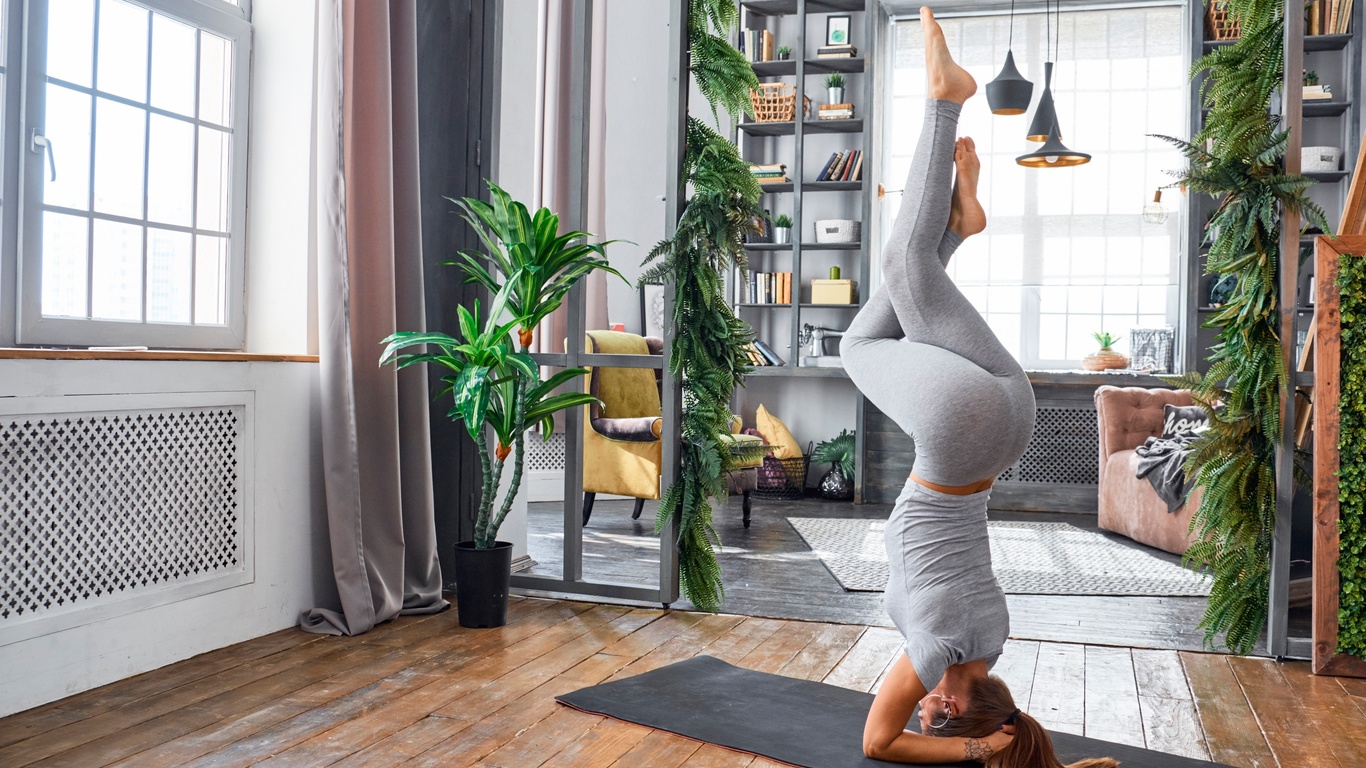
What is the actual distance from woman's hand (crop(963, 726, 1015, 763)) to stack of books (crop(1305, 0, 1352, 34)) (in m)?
5.34

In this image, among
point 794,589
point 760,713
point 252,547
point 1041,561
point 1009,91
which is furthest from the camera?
point 1009,91

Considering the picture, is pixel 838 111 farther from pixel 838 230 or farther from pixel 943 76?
pixel 943 76

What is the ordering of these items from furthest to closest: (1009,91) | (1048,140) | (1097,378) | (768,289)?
(768,289)
(1097,378)
(1048,140)
(1009,91)

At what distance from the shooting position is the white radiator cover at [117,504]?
2316mm

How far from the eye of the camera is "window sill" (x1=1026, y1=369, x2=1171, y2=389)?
230 inches

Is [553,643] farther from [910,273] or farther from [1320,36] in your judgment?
[1320,36]

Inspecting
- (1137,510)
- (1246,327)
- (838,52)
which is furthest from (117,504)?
(838,52)

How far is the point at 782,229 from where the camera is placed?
6602 millimetres

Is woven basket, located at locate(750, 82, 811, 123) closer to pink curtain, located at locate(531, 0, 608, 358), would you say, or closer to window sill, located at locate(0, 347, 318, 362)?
pink curtain, located at locate(531, 0, 608, 358)

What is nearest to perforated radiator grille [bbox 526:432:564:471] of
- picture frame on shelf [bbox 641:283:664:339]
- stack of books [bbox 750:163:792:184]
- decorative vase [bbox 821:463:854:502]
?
picture frame on shelf [bbox 641:283:664:339]

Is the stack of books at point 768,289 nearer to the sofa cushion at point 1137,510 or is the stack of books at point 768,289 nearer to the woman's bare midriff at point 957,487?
the sofa cushion at point 1137,510

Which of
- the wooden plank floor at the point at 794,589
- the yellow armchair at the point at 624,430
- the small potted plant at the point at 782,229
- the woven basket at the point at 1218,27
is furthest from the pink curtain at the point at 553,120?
the woven basket at the point at 1218,27

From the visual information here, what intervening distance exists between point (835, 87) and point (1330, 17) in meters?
2.75

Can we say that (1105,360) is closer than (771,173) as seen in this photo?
Yes
